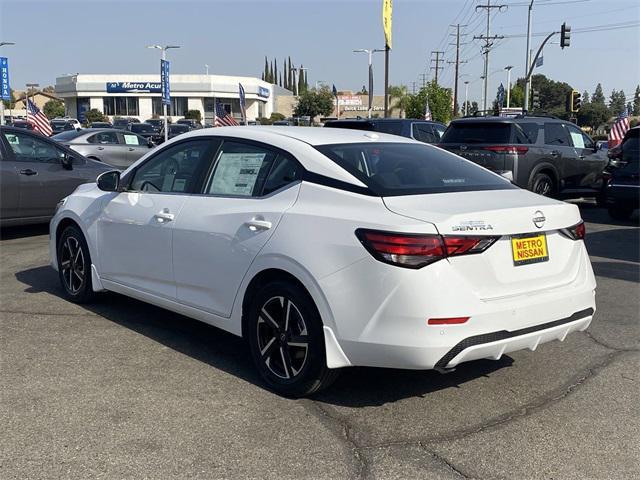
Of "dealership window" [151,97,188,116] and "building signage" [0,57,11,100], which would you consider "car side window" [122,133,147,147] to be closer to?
"building signage" [0,57,11,100]

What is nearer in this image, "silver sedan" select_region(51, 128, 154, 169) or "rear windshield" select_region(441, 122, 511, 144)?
"rear windshield" select_region(441, 122, 511, 144)

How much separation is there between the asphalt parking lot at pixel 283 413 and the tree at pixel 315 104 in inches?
2953

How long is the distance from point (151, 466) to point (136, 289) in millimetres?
2220

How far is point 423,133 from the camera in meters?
15.5

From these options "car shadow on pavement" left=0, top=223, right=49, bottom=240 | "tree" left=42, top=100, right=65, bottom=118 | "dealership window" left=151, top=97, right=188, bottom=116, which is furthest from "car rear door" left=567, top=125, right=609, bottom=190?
"tree" left=42, top=100, right=65, bottom=118

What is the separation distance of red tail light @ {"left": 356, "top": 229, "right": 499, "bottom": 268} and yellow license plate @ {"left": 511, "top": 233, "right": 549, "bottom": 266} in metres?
0.34


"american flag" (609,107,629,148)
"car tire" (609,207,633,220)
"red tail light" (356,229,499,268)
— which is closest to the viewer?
"red tail light" (356,229,499,268)

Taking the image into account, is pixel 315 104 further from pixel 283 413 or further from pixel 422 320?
pixel 422 320

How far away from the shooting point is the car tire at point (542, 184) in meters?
12.5

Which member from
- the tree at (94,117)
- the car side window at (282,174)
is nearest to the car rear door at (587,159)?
the car side window at (282,174)

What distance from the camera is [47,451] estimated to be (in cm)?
341

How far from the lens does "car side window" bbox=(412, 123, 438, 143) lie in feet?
50.1

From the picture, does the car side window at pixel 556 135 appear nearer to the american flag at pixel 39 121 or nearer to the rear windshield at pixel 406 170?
the rear windshield at pixel 406 170

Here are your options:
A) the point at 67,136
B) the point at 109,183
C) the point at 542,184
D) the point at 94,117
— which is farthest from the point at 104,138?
the point at 94,117
